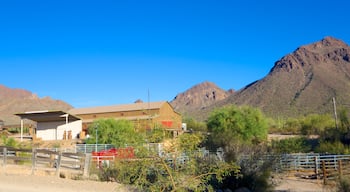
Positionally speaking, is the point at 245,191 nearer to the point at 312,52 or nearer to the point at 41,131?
the point at 41,131

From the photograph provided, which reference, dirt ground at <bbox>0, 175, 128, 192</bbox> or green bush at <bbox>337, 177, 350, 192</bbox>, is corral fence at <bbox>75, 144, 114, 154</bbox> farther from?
green bush at <bbox>337, 177, 350, 192</bbox>

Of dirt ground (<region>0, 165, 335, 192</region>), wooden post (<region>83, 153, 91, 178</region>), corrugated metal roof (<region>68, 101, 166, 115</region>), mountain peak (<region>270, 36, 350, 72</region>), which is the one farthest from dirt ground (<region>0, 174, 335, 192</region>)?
mountain peak (<region>270, 36, 350, 72</region>)

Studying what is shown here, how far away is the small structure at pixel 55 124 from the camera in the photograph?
56.8 meters

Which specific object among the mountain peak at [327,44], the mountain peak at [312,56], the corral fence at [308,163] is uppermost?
the mountain peak at [327,44]

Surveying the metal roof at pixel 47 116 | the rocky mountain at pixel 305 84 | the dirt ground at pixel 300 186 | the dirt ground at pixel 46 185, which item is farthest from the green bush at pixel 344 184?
the rocky mountain at pixel 305 84

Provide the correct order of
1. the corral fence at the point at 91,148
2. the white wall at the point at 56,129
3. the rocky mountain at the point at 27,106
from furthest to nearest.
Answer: the rocky mountain at the point at 27,106 → the white wall at the point at 56,129 → the corral fence at the point at 91,148

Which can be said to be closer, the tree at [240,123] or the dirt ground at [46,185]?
the dirt ground at [46,185]

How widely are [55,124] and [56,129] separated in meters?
0.82

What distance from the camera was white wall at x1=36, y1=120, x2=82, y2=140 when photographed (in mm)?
57531

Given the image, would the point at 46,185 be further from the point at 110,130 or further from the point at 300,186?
the point at 110,130

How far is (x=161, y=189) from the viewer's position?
28.3 ft

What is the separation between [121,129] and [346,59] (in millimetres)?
100528

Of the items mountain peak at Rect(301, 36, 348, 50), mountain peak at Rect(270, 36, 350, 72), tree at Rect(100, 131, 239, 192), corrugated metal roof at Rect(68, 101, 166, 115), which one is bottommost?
tree at Rect(100, 131, 239, 192)

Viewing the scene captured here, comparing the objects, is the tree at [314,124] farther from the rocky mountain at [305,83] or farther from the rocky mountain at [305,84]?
the rocky mountain at [305,83]
